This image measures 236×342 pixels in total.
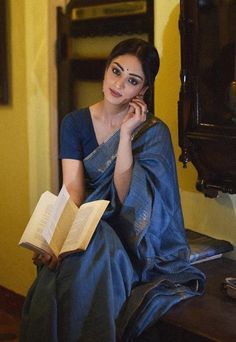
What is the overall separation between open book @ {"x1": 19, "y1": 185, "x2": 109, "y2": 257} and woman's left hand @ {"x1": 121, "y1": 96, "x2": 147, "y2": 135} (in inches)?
8.8

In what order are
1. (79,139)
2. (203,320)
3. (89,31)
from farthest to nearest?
(89,31), (79,139), (203,320)

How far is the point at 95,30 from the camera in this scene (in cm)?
237

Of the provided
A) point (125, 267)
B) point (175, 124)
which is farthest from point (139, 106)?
point (125, 267)

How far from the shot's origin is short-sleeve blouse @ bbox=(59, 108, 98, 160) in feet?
5.82

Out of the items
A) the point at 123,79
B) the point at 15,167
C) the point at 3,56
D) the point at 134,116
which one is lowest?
the point at 15,167

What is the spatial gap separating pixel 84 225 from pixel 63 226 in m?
0.11

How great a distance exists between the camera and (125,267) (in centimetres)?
147

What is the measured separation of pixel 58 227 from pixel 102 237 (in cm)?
16

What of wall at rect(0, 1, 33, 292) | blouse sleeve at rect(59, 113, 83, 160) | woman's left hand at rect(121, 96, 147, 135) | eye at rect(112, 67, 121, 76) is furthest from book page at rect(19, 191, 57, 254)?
wall at rect(0, 1, 33, 292)

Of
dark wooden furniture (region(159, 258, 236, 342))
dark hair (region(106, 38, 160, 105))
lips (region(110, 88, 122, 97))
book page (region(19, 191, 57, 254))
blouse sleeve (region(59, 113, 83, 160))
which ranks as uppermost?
dark hair (region(106, 38, 160, 105))

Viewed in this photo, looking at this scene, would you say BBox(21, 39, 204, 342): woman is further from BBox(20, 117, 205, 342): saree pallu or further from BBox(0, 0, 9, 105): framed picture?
BBox(0, 0, 9, 105): framed picture

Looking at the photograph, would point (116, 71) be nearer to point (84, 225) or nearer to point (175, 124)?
point (175, 124)

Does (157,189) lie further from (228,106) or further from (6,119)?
(6,119)

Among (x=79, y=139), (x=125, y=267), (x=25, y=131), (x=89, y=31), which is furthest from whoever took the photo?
(x=25, y=131)
